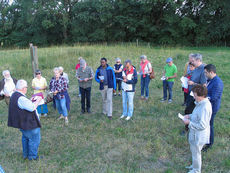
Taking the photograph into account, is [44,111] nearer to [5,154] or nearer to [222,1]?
[5,154]

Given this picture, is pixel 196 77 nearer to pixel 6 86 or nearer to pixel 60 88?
pixel 60 88

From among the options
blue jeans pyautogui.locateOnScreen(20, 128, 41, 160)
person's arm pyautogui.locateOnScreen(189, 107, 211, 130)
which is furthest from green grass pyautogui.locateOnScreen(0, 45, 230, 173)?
person's arm pyautogui.locateOnScreen(189, 107, 211, 130)

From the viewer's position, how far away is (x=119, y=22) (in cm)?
3058

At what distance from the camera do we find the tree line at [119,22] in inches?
1071

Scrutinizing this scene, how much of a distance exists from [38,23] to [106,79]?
32129 mm

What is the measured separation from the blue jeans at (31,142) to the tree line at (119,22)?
2618 cm

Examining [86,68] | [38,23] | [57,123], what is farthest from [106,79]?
[38,23]

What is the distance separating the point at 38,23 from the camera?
3375cm

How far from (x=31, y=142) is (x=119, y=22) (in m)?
28.9

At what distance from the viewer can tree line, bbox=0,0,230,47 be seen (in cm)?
2720

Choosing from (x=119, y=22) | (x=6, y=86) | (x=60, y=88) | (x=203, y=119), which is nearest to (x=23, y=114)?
(x=60, y=88)

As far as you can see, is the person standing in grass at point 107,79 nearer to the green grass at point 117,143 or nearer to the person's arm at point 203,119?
the green grass at point 117,143

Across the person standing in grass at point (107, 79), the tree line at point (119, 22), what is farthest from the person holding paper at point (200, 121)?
the tree line at point (119, 22)

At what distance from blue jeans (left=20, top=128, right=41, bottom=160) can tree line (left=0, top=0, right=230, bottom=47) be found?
85.9 ft
